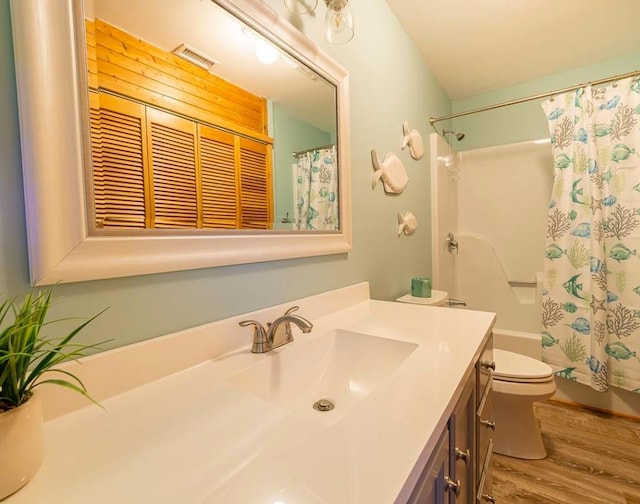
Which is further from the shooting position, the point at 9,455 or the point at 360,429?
the point at 360,429

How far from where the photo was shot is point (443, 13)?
171 cm

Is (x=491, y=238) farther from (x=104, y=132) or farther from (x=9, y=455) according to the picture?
(x=9, y=455)

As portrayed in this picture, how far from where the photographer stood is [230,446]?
0.47 meters

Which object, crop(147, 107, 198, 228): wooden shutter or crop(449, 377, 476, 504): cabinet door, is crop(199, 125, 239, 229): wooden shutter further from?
crop(449, 377, 476, 504): cabinet door

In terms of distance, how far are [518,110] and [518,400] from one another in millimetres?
2212

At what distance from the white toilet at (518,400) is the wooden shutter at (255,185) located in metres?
1.03

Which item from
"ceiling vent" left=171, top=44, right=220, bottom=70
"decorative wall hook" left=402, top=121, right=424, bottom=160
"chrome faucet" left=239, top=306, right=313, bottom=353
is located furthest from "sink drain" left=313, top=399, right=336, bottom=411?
"decorative wall hook" left=402, top=121, right=424, bottom=160

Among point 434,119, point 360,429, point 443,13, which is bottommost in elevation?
point 360,429

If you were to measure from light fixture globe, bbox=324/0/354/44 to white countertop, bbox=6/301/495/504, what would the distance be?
3.62 ft

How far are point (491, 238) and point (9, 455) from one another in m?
2.98

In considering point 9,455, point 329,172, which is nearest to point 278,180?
point 329,172

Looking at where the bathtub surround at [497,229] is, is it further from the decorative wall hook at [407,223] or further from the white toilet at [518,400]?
the white toilet at [518,400]

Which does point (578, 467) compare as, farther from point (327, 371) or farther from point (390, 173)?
point (390, 173)

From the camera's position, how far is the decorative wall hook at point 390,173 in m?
1.51
